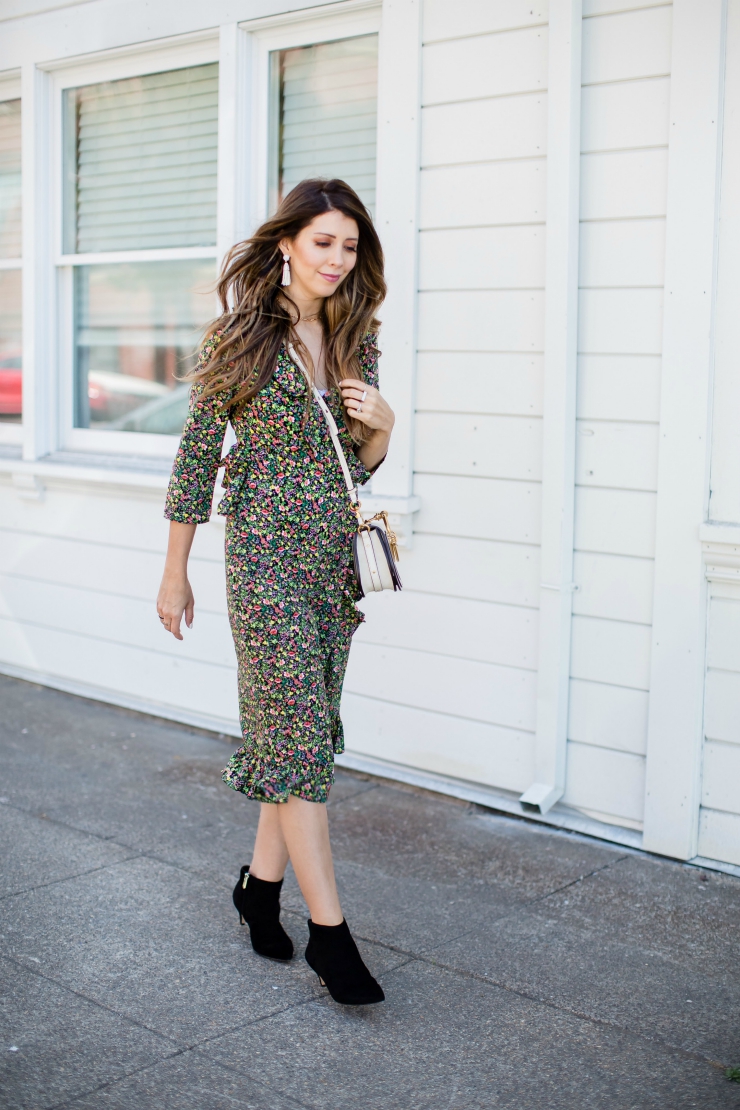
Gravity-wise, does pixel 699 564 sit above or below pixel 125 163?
below

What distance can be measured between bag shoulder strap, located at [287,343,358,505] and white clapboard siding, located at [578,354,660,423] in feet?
3.85

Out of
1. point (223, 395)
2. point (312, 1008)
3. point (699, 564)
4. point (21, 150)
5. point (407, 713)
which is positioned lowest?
point (312, 1008)

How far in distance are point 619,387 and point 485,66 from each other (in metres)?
1.14

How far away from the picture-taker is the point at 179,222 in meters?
4.80

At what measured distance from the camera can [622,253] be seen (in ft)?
11.2

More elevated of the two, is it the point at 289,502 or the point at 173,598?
the point at 289,502

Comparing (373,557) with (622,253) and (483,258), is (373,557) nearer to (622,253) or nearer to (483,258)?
(622,253)

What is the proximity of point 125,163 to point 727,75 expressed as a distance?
2.75m

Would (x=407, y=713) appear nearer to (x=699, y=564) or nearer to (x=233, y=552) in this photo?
(x=699, y=564)

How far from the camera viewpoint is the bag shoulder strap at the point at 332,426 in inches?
103

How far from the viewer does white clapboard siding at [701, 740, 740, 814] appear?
3352mm

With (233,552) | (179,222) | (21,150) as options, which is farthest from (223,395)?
(21,150)

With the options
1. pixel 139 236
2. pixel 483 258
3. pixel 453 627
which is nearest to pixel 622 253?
pixel 483 258

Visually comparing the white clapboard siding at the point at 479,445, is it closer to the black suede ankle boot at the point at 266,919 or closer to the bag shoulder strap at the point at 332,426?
the bag shoulder strap at the point at 332,426
